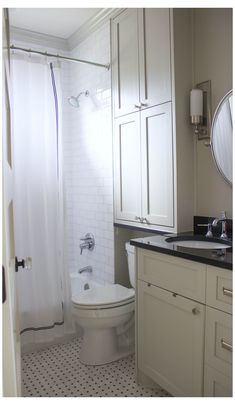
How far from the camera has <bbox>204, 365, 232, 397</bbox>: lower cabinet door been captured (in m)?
1.35

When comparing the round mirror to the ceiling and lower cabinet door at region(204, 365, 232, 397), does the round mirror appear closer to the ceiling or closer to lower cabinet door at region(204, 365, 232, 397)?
lower cabinet door at region(204, 365, 232, 397)

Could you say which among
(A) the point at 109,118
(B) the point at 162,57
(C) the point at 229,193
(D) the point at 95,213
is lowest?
(D) the point at 95,213

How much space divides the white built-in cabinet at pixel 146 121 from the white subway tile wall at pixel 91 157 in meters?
0.15

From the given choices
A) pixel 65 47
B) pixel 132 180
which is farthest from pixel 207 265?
pixel 65 47

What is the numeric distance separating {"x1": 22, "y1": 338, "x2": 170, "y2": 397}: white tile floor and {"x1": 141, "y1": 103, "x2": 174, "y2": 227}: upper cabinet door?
97cm

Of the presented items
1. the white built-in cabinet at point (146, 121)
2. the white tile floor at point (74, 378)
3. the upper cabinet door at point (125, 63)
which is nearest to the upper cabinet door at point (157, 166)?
the white built-in cabinet at point (146, 121)

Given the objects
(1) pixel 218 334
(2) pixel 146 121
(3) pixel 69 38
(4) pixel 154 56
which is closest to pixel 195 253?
(1) pixel 218 334

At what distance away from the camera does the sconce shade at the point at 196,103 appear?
1.94 meters

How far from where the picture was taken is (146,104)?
84.4 inches

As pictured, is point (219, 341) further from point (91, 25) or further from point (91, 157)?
point (91, 25)

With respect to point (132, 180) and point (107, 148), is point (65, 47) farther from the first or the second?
point (132, 180)

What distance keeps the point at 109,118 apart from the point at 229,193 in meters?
1.16

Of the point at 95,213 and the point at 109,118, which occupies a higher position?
the point at 109,118

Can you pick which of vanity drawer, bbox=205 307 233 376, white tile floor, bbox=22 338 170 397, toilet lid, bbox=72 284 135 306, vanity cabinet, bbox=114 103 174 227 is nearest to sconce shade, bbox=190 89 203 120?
vanity cabinet, bbox=114 103 174 227
